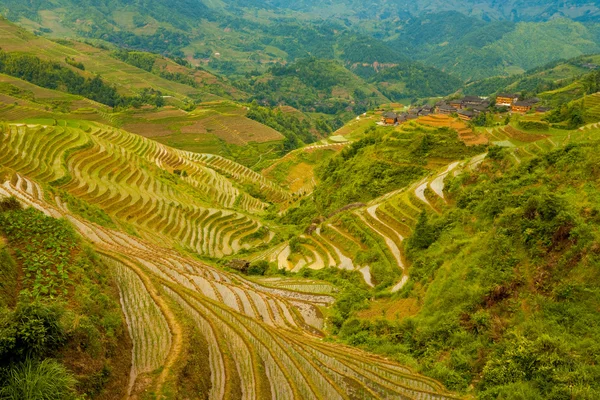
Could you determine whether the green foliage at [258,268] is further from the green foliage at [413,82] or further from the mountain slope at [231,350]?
A: the green foliage at [413,82]

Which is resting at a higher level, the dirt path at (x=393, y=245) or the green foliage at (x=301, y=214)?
the dirt path at (x=393, y=245)

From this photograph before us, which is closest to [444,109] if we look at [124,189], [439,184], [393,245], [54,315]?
[439,184]

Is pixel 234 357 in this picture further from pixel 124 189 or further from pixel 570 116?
pixel 570 116

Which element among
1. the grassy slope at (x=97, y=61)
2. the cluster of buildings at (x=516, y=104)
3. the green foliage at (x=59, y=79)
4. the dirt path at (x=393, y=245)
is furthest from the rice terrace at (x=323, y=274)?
the grassy slope at (x=97, y=61)

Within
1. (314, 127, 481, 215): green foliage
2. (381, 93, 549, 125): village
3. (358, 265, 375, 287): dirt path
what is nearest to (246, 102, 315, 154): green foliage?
(381, 93, 549, 125): village

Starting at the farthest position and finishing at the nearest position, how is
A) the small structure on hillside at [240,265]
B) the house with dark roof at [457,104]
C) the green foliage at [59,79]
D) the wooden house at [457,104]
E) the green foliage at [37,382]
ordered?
the green foliage at [59,79] → the house with dark roof at [457,104] → the wooden house at [457,104] → the small structure on hillside at [240,265] → the green foliage at [37,382]

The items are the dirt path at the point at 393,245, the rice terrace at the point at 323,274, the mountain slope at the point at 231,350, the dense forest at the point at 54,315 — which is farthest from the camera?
the dirt path at the point at 393,245

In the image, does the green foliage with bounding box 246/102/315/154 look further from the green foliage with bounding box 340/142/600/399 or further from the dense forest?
the dense forest

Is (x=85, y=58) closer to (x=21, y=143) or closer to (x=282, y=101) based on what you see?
(x=282, y=101)
